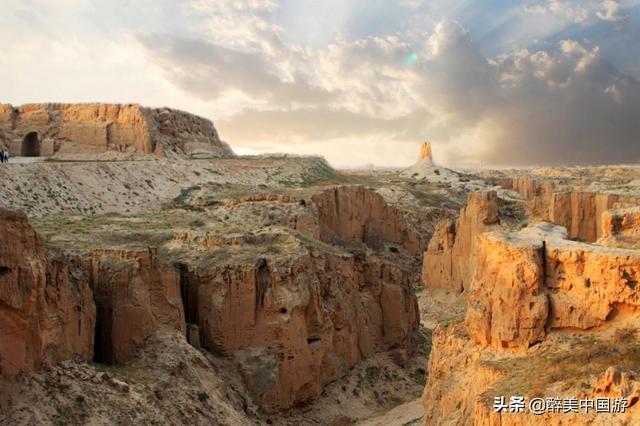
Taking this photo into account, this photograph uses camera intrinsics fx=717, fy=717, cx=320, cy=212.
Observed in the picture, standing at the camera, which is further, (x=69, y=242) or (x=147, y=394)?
(x=69, y=242)

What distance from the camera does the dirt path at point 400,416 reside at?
77.3 ft

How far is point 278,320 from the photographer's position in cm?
2425

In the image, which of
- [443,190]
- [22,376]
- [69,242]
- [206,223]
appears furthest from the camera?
[443,190]

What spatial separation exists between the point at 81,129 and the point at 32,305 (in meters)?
40.7

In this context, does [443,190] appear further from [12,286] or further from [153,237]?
[12,286]

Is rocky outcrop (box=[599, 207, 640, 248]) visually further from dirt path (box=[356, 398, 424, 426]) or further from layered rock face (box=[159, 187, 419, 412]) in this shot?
layered rock face (box=[159, 187, 419, 412])

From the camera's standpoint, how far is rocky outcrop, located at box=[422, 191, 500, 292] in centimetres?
3856

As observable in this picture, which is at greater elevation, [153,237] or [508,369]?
[153,237]

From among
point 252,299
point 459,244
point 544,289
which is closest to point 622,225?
point 544,289

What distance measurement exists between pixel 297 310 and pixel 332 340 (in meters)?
2.92

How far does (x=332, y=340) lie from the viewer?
88.8 ft

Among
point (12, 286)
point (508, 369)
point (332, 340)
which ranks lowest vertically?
point (332, 340)

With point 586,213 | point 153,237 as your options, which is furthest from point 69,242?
point 586,213

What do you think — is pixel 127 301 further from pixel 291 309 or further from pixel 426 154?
pixel 426 154
